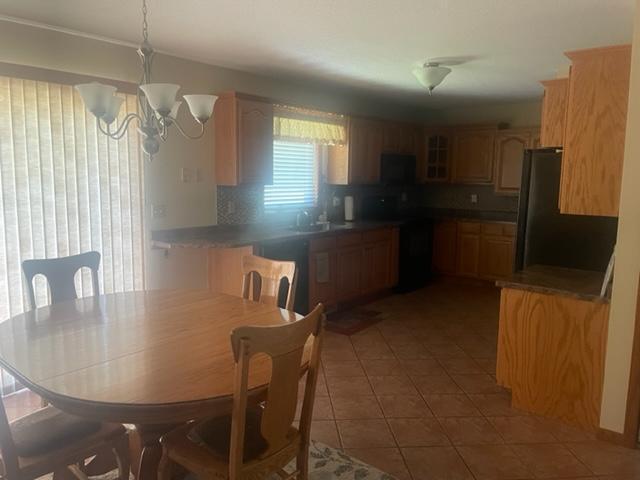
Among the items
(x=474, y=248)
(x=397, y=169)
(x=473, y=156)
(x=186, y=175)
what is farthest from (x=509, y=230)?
(x=186, y=175)

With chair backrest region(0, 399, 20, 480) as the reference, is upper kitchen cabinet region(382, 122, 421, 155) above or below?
above

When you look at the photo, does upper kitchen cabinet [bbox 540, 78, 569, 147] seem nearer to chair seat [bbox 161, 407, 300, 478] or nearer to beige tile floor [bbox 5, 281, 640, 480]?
beige tile floor [bbox 5, 281, 640, 480]

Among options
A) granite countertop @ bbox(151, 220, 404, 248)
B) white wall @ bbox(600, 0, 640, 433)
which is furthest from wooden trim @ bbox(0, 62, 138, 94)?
white wall @ bbox(600, 0, 640, 433)

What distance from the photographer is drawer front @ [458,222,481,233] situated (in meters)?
6.36

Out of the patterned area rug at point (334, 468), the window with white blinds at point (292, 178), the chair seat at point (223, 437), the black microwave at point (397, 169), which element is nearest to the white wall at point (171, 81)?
the window with white blinds at point (292, 178)

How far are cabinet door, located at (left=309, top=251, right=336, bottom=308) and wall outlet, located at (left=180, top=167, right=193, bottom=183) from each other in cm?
129

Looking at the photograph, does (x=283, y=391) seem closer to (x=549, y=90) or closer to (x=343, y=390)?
(x=343, y=390)

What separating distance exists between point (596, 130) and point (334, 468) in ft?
7.48

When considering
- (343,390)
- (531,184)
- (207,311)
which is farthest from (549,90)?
(207,311)

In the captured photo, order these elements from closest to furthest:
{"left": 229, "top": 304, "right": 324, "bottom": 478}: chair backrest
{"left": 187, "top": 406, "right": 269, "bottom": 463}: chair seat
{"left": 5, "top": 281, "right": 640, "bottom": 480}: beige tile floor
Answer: {"left": 229, "top": 304, "right": 324, "bottom": 478}: chair backrest, {"left": 187, "top": 406, "right": 269, "bottom": 463}: chair seat, {"left": 5, "top": 281, "right": 640, "bottom": 480}: beige tile floor

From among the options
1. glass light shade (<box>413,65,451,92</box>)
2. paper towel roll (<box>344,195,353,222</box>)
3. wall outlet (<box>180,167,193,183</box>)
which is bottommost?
paper towel roll (<box>344,195,353,222</box>)

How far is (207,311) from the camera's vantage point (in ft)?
7.92

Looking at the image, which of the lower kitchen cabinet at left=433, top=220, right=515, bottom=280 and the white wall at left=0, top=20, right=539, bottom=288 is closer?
the white wall at left=0, top=20, right=539, bottom=288

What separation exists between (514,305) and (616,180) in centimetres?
89
